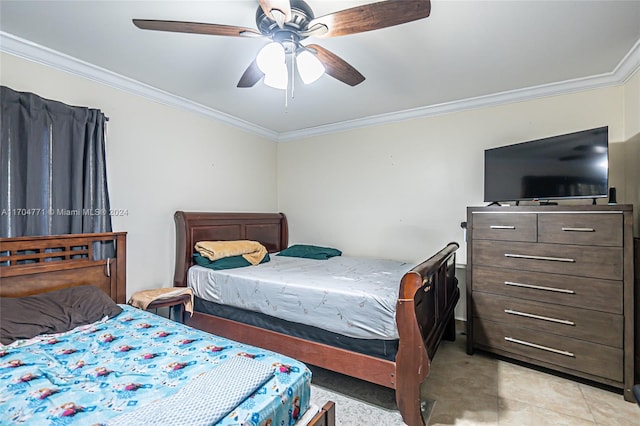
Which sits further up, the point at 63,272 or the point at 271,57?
the point at 271,57

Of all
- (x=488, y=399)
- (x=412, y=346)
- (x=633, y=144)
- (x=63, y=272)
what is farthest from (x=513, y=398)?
(x=63, y=272)

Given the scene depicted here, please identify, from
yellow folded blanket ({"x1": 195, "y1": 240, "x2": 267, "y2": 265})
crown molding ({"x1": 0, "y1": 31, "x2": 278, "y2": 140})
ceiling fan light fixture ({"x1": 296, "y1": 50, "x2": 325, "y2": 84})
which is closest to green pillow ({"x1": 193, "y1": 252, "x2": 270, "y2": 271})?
yellow folded blanket ({"x1": 195, "y1": 240, "x2": 267, "y2": 265})

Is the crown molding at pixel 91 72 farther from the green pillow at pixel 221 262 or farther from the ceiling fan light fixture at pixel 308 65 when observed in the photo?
the ceiling fan light fixture at pixel 308 65

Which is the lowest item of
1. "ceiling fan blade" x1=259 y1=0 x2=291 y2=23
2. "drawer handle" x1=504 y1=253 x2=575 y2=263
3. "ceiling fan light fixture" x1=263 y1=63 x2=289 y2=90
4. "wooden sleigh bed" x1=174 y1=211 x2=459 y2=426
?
"wooden sleigh bed" x1=174 y1=211 x2=459 y2=426

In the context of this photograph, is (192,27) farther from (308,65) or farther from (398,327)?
(398,327)

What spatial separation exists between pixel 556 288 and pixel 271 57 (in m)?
2.54

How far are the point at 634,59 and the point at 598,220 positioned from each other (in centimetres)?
123

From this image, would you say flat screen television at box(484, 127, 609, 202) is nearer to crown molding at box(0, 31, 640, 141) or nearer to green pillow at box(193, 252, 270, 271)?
crown molding at box(0, 31, 640, 141)

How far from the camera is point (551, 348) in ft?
7.43

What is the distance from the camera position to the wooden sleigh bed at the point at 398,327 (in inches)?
67.2

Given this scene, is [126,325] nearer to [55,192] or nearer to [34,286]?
[34,286]

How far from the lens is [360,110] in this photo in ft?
11.2

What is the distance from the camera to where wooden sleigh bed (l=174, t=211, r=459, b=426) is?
1.71 metres

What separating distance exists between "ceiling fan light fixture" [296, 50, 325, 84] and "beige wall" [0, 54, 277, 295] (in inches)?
72.3
